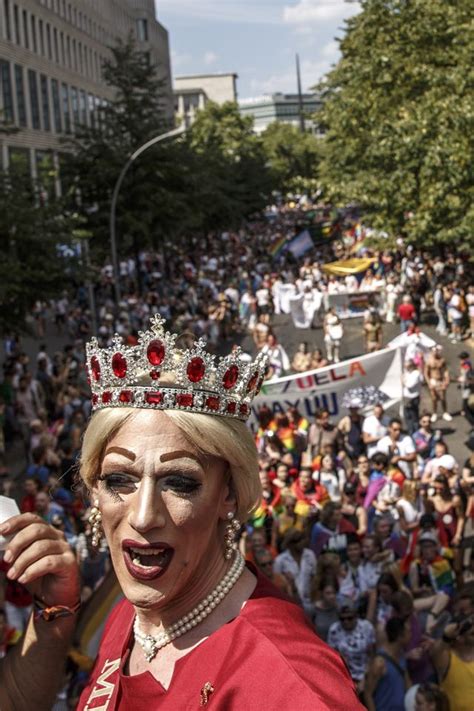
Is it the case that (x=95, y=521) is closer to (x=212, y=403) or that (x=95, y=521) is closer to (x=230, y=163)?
(x=212, y=403)

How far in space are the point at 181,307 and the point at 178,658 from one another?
91.5 feet

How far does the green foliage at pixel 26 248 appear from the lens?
69.8 feet

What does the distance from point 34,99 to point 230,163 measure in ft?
86.9

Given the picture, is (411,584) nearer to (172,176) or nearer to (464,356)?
(464,356)

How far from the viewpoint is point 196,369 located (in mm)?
2686

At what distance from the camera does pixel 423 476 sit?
12.4 meters

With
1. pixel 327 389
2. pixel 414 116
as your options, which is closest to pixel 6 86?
pixel 414 116

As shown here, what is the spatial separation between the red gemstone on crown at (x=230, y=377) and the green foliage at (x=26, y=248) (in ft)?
59.1

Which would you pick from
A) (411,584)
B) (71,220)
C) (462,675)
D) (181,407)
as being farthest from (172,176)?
(181,407)

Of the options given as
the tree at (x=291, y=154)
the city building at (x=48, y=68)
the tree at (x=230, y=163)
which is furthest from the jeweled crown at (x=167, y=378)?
the tree at (x=291, y=154)

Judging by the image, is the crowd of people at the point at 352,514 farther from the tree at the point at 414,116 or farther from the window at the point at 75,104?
the window at the point at 75,104

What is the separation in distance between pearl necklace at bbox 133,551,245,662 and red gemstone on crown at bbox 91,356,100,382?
1.91ft

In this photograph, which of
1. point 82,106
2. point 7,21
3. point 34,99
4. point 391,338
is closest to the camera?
point 391,338

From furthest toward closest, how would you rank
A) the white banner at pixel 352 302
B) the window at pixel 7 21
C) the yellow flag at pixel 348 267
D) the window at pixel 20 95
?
the window at pixel 20 95, the window at pixel 7 21, the yellow flag at pixel 348 267, the white banner at pixel 352 302
